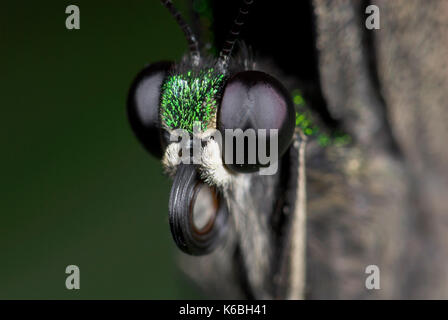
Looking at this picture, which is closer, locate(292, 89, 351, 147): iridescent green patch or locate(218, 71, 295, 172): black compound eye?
locate(218, 71, 295, 172): black compound eye

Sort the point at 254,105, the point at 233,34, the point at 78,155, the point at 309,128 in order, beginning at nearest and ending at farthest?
the point at 254,105, the point at 233,34, the point at 309,128, the point at 78,155

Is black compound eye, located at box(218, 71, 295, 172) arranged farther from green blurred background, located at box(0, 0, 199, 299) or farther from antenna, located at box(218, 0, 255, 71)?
green blurred background, located at box(0, 0, 199, 299)

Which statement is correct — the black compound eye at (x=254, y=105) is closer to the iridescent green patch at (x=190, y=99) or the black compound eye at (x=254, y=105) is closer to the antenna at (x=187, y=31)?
the iridescent green patch at (x=190, y=99)

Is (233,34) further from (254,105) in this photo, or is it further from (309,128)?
(309,128)

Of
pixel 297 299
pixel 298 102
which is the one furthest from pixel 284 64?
pixel 297 299

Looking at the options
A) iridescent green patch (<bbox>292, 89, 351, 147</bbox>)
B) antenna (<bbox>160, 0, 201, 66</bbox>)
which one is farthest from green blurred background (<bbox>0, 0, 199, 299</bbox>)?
antenna (<bbox>160, 0, 201, 66</bbox>)

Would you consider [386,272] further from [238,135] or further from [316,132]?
[238,135]

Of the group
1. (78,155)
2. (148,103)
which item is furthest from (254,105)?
(78,155)
